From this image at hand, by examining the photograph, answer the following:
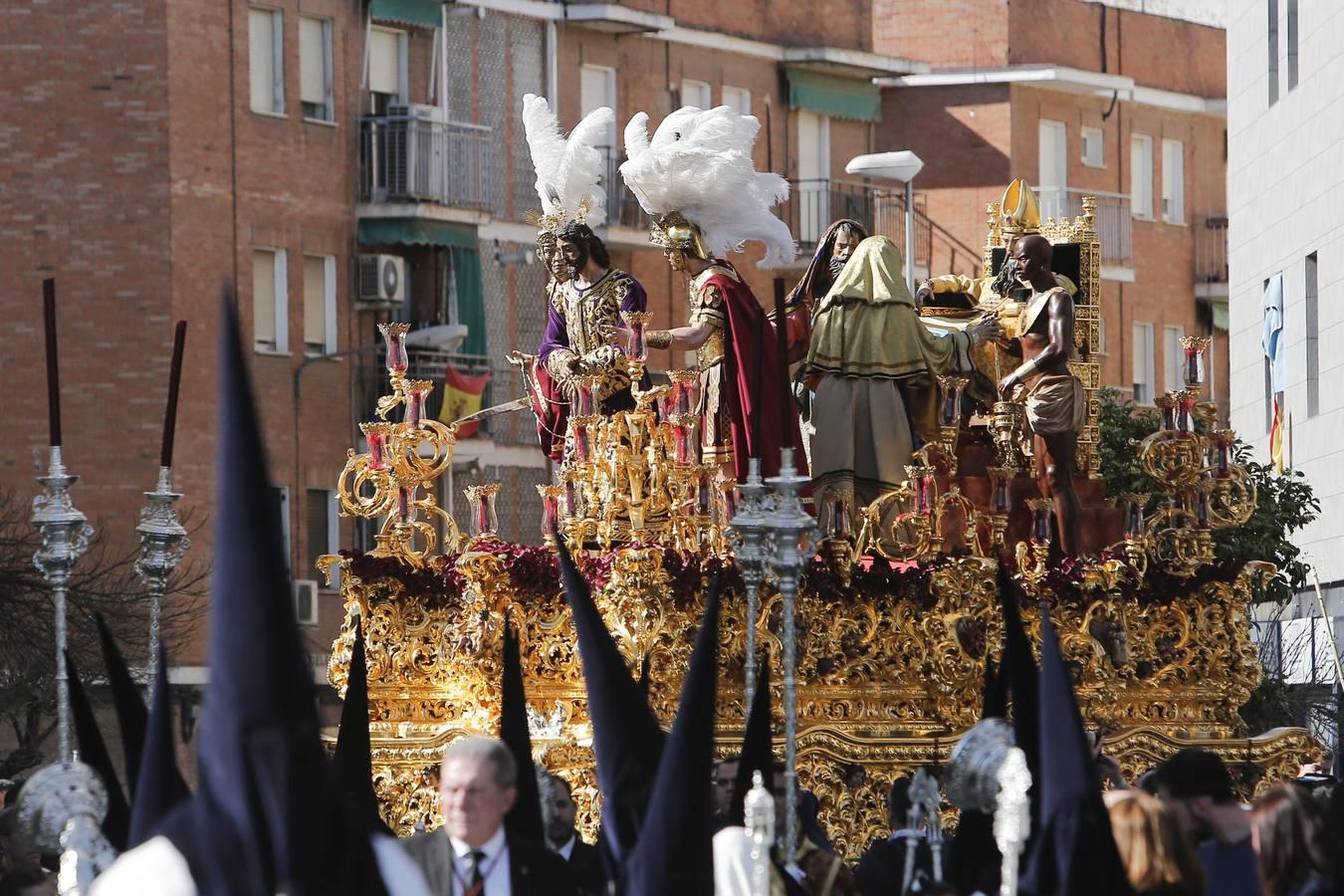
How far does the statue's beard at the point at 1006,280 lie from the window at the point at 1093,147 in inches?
1089

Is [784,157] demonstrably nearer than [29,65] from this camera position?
No

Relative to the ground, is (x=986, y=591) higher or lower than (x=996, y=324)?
lower

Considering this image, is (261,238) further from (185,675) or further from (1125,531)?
(1125,531)

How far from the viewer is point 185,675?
33.7 m

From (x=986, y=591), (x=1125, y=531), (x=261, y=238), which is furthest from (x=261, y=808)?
(x=261, y=238)

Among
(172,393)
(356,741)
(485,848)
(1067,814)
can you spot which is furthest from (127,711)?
(1067,814)

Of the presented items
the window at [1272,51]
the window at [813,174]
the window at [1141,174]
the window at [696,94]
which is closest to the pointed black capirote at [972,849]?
the window at [1272,51]

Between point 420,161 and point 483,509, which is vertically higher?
point 420,161

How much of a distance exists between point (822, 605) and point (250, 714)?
842 centimetres

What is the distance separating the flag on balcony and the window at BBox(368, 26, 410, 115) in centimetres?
977

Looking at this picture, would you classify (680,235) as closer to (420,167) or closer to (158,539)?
(158,539)

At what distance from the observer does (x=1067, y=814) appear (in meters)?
10.5

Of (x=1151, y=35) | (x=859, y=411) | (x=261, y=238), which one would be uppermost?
(x=1151, y=35)

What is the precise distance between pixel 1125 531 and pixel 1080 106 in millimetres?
29416
